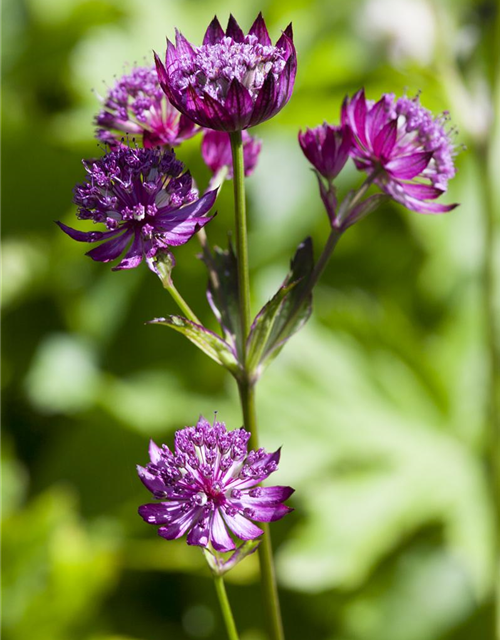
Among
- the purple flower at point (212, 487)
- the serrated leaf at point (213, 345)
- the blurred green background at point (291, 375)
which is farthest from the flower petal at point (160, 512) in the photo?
the blurred green background at point (291, 375)

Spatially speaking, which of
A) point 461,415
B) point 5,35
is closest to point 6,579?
point 461,415

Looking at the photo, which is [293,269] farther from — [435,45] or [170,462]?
[435,45]

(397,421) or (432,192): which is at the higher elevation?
(432,192)

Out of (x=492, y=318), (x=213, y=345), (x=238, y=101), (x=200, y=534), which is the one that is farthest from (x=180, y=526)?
(x=492, y=318)

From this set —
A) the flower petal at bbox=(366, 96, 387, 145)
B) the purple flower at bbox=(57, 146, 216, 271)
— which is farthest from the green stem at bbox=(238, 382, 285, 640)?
the flower petal at bbox=(366, 96, 387, 145)

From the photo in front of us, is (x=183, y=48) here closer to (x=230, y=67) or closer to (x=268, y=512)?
(x=230, y=67)

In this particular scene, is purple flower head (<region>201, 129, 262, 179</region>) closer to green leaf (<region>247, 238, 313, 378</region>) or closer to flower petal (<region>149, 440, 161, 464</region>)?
green leaf (<region>247, 238, 313, 378</region>)

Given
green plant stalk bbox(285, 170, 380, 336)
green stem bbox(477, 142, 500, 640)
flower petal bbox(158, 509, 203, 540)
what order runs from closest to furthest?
1. flower petal bbox(158, 509, 203, 540)
2. green plant stalk bbox(285, 170, 380, 336)
3. green stem bbox(477, 142, 500, 640)
